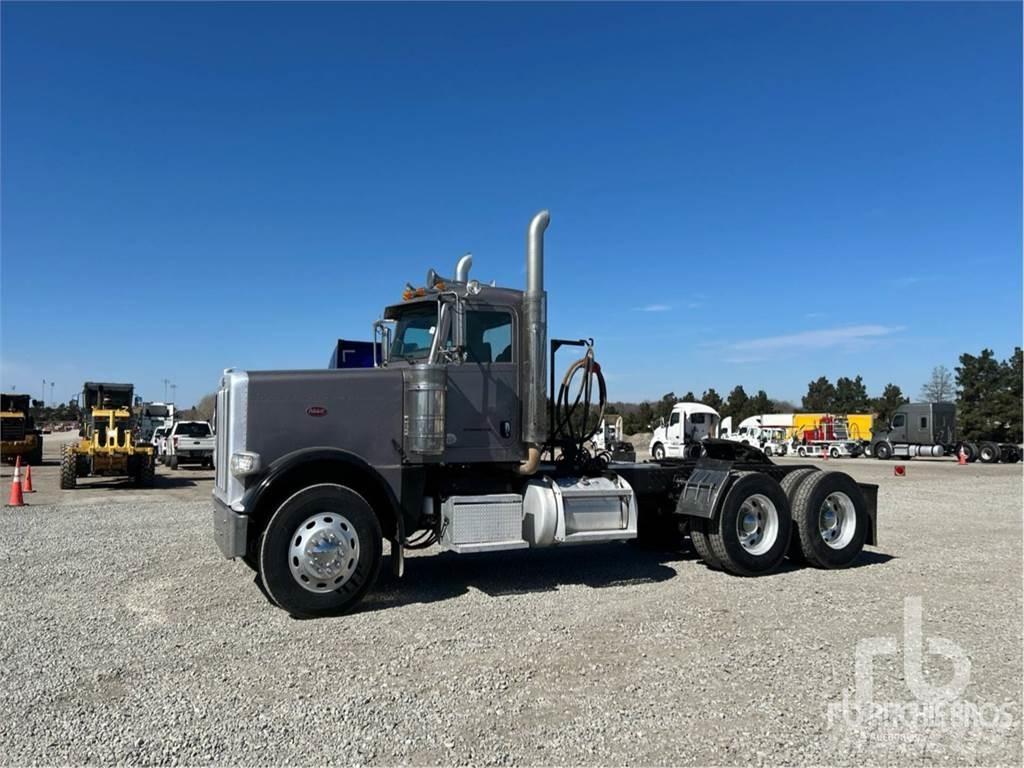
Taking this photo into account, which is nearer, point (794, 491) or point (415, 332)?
point (415, 332)

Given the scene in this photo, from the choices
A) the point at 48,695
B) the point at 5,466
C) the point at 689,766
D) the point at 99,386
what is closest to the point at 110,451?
the point at 99,386

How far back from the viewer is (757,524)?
8.63 meters

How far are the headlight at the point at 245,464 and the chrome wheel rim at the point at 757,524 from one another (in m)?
5.04

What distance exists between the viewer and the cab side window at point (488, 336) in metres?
7.59

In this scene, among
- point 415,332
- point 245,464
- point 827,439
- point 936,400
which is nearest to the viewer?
point 245,464

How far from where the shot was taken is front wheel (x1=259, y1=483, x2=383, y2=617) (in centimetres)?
646

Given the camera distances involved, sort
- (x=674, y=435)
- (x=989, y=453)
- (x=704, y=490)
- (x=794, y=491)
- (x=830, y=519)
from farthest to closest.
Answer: (x=674, y=435) → (x=989, y=453) → (x=830, y=519) → (x=794, y=491) → (x=704, y=490)

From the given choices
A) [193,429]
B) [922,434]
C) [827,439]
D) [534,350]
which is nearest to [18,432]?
[193,429]

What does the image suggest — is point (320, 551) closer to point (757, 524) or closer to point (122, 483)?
point (757, 524)

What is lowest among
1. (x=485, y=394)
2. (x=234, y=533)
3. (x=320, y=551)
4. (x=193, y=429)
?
(x=320, y=551)

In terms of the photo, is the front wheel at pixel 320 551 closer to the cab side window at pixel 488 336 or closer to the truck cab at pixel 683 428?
the cab side window at pixel 488 336

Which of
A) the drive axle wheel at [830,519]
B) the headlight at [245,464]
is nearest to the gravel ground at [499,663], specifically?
the drive axle wheel at [830,519]

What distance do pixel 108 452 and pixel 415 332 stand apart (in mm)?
15176

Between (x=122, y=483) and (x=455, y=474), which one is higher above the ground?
(x=455, y=474)
